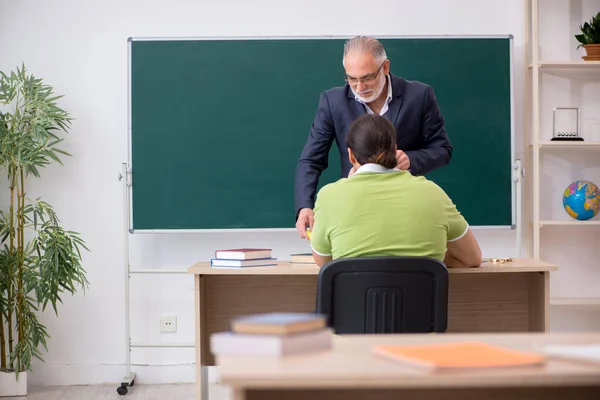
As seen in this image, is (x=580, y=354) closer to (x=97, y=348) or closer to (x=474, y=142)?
(x=474, y=142)

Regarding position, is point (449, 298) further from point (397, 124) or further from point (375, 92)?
point (375, 92)

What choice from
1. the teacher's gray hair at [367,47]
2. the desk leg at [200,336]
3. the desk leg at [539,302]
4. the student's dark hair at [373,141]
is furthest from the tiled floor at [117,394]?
the student's dark hair at [373,141]

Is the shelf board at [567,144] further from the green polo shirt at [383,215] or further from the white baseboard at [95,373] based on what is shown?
the white baseboard at [95,373]

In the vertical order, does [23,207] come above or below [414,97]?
below

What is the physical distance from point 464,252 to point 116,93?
259 cm

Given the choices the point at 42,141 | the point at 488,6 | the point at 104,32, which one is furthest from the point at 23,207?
the point at 488,6

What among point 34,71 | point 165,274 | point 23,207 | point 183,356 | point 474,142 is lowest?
point 183,356

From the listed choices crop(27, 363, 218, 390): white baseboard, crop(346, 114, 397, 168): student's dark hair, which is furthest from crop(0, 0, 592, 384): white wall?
crop(346, 114, 397, 168): student's dark hair

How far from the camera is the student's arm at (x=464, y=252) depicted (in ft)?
8.87

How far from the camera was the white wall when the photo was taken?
15.2ft

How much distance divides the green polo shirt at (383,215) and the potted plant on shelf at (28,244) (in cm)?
216

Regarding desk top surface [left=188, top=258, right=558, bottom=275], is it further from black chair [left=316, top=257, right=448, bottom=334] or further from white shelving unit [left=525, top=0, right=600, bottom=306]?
white shelving unit [left=525, top=0, right=600, bottom=306]

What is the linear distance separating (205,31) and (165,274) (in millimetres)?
1403

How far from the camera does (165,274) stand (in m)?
4.69
